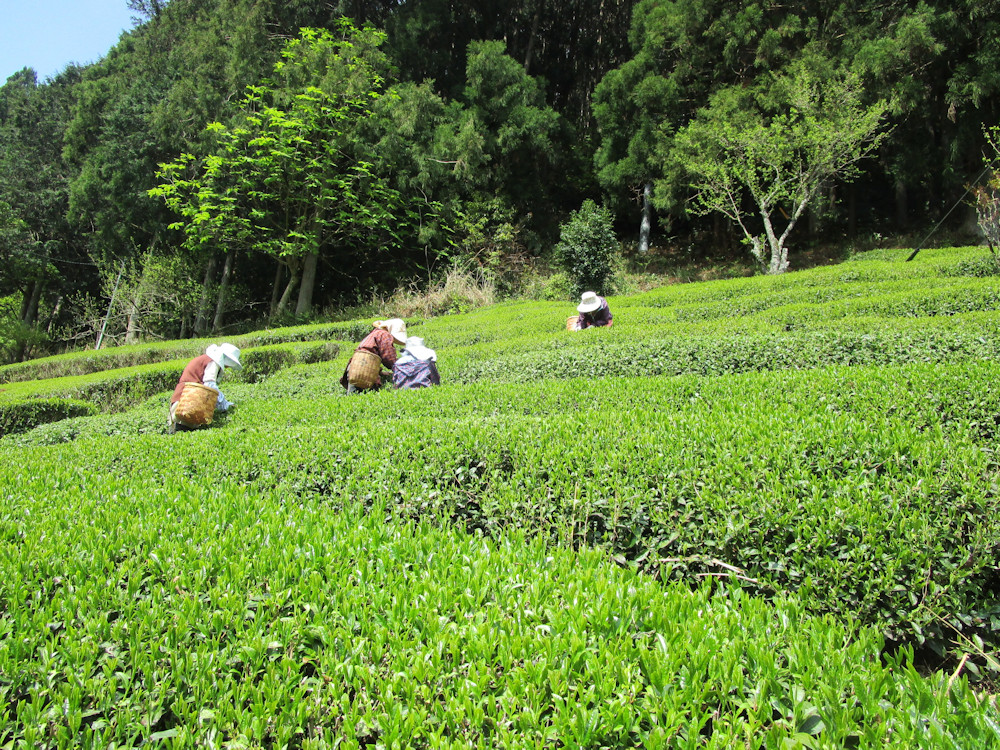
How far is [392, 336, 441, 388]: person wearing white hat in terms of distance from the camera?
736cm

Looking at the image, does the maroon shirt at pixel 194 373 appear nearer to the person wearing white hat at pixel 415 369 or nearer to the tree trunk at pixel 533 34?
the person wearing white hat at pixel 415 369

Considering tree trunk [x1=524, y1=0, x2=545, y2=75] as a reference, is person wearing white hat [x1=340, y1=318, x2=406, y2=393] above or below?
below

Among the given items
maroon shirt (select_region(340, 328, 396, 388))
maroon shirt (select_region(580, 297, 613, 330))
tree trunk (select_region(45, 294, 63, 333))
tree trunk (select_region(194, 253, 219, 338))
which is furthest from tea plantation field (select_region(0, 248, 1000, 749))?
tree trunk (select_region(45, 294, 63, 333))

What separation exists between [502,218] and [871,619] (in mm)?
22481

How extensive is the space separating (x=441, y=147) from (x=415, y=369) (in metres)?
17.7

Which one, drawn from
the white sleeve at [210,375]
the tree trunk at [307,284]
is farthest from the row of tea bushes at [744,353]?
the tree trunk at [307,284]

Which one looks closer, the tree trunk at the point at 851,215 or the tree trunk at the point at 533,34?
the tree trunk at the point at 851,215

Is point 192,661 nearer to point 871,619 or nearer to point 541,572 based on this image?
point 541,572

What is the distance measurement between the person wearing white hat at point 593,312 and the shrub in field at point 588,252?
8.86 meters

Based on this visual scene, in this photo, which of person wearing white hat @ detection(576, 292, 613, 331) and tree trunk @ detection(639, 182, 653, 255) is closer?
person wearing white hat @ detection(576, 292, 613, 331)

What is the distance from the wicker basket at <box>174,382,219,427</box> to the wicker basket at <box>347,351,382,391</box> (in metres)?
1.84

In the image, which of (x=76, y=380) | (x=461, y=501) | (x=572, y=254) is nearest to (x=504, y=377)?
(x=461, y=501)

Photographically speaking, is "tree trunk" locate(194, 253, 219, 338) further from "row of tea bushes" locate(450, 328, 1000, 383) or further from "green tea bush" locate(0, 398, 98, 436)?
"row of tea bushes" locate(450, 328, 1000, 383)

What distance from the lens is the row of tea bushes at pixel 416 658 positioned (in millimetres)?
1319
